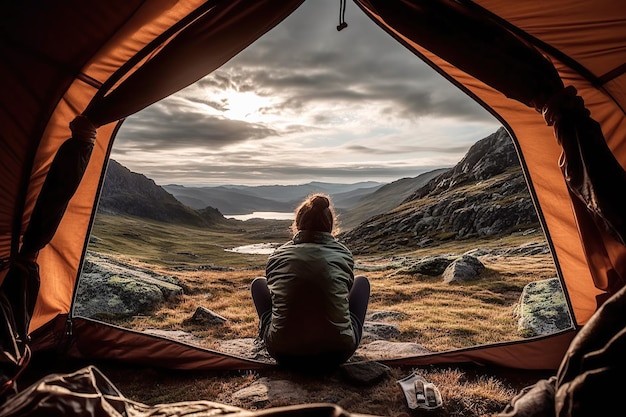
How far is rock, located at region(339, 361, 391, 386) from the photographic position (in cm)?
473

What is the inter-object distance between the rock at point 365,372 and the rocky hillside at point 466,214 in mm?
74307

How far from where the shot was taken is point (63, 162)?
4.11m

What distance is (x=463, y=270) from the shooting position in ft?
68.7

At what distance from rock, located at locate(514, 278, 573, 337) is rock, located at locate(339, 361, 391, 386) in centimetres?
471

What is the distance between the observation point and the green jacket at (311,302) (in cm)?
436

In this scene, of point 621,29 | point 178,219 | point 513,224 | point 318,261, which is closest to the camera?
point 621,29

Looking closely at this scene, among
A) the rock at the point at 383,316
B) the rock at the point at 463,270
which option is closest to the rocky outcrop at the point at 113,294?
the rock at the point at 383,316

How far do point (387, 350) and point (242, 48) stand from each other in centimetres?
498

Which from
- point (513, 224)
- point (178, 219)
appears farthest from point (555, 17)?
point (178, 219)

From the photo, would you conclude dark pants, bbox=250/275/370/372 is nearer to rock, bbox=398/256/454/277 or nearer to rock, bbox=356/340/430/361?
rock, bbox=356/340/430/361

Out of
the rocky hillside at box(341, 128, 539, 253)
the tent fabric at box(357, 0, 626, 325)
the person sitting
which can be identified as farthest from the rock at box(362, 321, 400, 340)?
the rocky hillside at box(341, 128, 539, 253)

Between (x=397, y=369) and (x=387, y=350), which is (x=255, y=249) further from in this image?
(x=397, y=369)

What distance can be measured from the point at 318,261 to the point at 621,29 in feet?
12.7

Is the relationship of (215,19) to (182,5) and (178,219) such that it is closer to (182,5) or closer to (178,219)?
(182,5)
